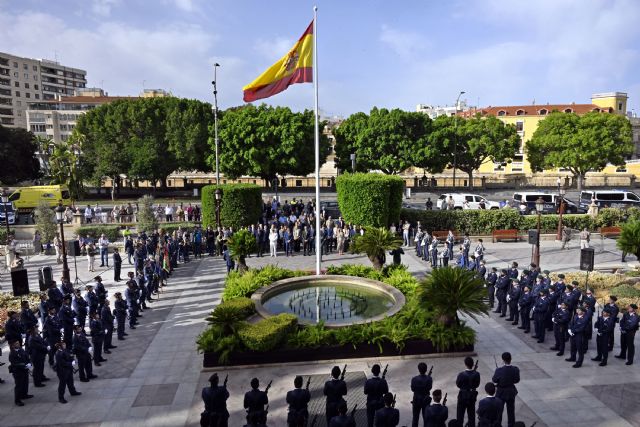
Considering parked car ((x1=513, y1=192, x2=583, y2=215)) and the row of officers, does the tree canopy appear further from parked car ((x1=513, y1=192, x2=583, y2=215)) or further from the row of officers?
the row of officers

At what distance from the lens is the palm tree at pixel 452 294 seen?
12.1m

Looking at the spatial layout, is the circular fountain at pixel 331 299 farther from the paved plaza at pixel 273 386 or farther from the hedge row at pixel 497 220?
the hedge row at pixel 497 220

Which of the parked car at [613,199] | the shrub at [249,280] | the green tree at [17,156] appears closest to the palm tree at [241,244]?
the shrub at [249,280]

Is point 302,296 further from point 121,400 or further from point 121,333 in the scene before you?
point 121,400

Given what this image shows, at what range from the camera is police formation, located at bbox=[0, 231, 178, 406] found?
10.4 metres

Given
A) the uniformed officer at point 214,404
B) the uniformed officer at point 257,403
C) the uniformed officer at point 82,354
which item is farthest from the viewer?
the uniformed officer at point 82,354

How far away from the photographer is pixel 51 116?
83.6m

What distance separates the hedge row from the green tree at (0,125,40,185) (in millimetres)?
42593

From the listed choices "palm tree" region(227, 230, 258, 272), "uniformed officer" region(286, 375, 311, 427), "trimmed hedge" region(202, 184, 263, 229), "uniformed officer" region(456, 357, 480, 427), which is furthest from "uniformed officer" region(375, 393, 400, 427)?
"trimmed hedge" region(202, 184, 263, 229)

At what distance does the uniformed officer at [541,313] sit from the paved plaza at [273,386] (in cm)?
36

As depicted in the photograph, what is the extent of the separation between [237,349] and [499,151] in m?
47.6

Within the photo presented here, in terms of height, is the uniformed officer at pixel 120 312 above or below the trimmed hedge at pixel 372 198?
below

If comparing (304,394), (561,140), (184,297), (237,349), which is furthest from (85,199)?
(561,140)

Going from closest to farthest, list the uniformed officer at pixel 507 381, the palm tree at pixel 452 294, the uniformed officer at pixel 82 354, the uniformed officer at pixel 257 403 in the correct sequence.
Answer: the uniformed officer at pixel 257 403
the uniformed officer at pixel 507 381
the uniformed officer at pixel 82 354
the palm tree at pixel 452 294
